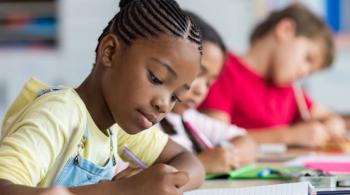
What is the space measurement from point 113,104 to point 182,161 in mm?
217

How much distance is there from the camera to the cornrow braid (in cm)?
69

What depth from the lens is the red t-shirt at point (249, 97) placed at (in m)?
1.89

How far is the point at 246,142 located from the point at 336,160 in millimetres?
178

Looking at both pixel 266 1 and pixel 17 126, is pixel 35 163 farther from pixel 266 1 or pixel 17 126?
pixel 266 1

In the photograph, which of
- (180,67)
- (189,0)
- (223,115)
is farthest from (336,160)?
(189,0)

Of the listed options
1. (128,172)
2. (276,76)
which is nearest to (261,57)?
(276,76)

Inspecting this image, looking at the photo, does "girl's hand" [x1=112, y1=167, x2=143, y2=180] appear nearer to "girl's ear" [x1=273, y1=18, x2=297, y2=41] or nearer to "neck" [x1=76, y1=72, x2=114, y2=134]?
"neck" [x1=76, y1=72, x2=114, y2=134]

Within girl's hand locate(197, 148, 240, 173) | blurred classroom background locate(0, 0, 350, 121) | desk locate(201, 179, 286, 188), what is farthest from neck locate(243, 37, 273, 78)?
blurred classroom background locate(0, 0, 350, 121)

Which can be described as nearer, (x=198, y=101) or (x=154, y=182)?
(x=154, y=182)

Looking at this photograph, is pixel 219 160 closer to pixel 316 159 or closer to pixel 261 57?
pixel 316 159

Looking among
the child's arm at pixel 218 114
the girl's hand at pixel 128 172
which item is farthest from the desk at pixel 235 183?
the child's arm at pixel 218 114

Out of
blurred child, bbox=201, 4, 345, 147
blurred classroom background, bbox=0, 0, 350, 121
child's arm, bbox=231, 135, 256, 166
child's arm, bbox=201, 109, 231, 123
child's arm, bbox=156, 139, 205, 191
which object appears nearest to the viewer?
child's arm, bbox=156, 139, 205, 191

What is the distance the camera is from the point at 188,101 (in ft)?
4.15

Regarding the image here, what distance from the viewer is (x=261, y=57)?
78.2 inches
